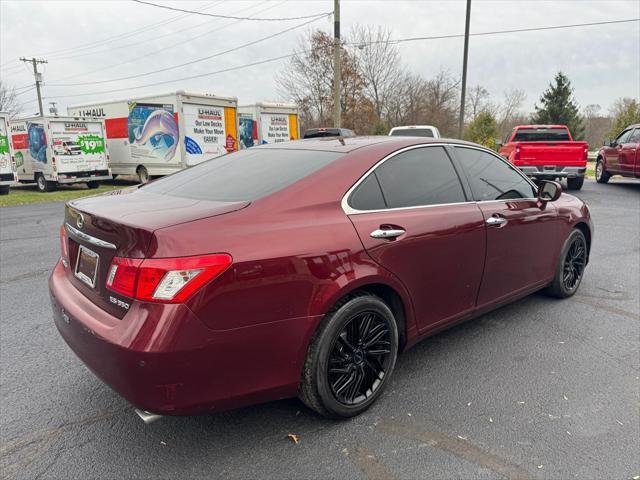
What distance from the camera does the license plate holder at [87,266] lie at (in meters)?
2.41

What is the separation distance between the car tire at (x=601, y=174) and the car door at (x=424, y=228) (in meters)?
14.9

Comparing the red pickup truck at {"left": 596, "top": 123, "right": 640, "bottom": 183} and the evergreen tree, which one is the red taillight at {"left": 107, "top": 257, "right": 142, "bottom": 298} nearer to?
the red pickup truck at {"left": 596, "top": 123, "right": 640, "bottom": 183}

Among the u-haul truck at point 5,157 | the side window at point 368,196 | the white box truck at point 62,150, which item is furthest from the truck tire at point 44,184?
the side window at point 368,196

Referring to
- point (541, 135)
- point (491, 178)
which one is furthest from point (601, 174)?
point (491, 178)

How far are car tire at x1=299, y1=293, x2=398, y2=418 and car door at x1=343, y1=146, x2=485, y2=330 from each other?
278 millimetres

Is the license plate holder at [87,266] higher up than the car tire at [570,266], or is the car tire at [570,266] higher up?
the license plate holder at [87,266]

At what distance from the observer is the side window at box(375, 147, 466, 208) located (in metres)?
2.96

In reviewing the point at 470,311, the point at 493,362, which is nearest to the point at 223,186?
the point at 470,311

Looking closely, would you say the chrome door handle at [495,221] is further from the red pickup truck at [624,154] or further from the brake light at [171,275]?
the red pickup truck at [624,154]

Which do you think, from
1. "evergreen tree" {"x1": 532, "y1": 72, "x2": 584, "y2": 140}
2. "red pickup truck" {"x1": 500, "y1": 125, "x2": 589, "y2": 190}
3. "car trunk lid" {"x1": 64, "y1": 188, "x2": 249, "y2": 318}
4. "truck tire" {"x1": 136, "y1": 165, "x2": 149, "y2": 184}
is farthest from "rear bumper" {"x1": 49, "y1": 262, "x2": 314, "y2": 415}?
"evergreen tree" {"x1": 532, "y1": 72, "x2": 584, "y2": 140}

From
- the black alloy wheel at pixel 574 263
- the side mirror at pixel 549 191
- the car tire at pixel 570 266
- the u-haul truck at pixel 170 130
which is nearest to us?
the side mirror at pixel 549 191

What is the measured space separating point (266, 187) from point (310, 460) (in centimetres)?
143

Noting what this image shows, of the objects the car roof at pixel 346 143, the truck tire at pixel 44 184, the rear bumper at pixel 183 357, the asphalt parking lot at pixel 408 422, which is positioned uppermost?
the car roof at pixel 346 143

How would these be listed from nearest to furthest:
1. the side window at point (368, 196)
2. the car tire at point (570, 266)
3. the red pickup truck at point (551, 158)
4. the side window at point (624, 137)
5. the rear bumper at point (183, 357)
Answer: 1. the rear bumper at point (183, 357)
2. the side window at point (368, 196)
3. the car tire at point (570, 266)
4. the red pickup truck at point (551, 158)
5. the side window at point (624, 137)
